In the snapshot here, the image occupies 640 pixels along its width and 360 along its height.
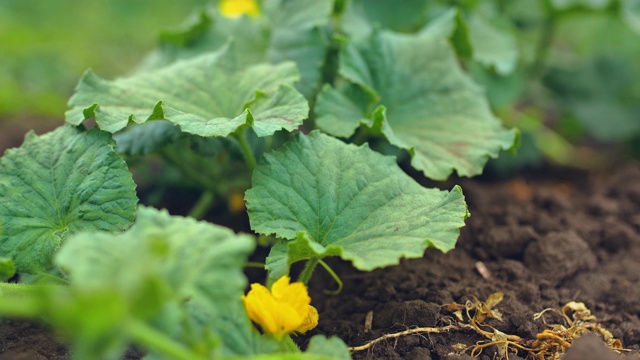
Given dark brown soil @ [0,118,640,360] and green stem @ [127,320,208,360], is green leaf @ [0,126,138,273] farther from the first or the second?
green stem @ [127,320,208,360]

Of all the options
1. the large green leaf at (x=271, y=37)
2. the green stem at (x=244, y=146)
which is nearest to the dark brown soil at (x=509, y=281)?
the green stem at (x=244, y=146)

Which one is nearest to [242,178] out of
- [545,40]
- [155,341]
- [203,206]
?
[203,206]

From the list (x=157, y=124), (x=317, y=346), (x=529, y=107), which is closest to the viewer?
(x=317, y=346)

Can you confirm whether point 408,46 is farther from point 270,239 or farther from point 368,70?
point 270,239

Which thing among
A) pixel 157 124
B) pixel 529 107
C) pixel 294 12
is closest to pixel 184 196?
pixel 157 124

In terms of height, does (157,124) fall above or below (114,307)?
below

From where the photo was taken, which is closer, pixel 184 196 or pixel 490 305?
pixel 490 305
